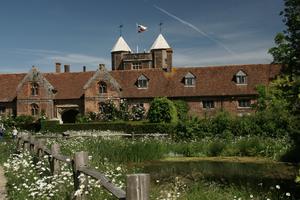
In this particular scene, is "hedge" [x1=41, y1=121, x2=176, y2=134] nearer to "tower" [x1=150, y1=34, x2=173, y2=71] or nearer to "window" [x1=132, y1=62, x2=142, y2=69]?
"window" [x1=132, y1=62, x2=142, y2=69]

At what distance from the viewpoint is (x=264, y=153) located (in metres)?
25.6

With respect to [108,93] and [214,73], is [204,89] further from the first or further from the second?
[108,93]

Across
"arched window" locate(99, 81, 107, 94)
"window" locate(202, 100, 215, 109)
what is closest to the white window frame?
"arched window" locate(99, 81, 107, 94)

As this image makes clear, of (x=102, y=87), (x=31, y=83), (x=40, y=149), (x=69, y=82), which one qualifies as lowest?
(x=40, y=149)

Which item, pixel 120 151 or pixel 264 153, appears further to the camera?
pixel 264 153

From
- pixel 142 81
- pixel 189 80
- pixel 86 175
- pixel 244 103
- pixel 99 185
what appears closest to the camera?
pixel 99 185

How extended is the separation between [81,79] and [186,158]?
28975 mm

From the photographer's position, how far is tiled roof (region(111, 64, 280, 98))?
4725cm

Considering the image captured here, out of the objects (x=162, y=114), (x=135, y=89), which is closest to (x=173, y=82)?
Answer: (x=135, y=89)

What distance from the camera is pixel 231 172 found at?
1914cm

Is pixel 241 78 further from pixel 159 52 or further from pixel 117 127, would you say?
pixel 159 52

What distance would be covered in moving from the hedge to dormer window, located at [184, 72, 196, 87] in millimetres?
10699

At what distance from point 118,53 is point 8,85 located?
2055 cm

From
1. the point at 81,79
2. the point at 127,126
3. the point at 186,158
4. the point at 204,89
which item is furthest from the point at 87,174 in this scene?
the point at 81,79
